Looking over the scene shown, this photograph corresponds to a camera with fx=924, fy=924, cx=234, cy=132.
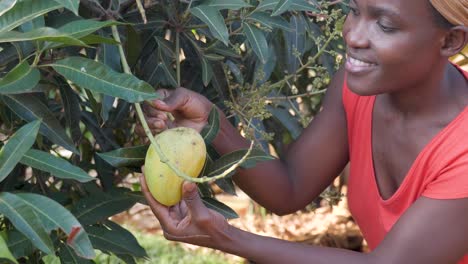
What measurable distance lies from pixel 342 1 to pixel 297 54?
200mm

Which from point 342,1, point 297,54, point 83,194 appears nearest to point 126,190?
point 83,194

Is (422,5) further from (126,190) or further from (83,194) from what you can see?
(83,194)

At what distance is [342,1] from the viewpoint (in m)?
2.13

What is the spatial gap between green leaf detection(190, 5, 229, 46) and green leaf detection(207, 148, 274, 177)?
21cm

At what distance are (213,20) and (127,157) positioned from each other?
0.30 m

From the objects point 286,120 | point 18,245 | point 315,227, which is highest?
point 18,245

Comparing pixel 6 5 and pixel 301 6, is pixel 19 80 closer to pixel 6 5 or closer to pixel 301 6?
pixel 6 5

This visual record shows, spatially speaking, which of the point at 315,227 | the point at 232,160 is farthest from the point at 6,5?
the point at 315,227

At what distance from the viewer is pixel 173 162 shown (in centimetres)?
153

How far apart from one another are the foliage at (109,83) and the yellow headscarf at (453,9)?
265 mm

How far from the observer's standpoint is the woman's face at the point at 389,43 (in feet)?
5.58

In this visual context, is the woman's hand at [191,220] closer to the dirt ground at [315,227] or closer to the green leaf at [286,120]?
the green leaf at [286,120]

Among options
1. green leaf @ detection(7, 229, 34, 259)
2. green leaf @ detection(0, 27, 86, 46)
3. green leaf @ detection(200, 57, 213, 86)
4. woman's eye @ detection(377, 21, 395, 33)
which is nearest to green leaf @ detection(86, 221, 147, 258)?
green leaf @ detection(7, 229, 34, 259)

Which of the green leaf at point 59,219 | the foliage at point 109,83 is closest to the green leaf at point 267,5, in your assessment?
the foliage at point 109,83
